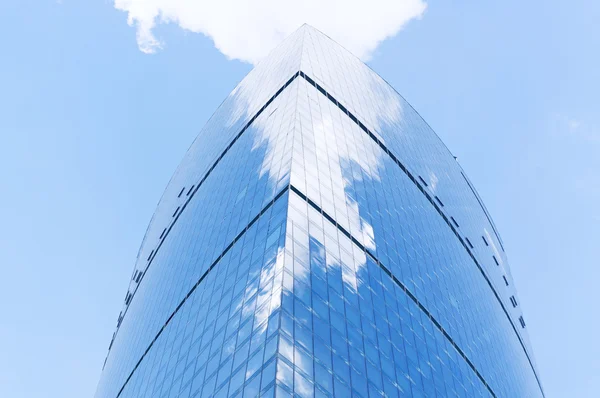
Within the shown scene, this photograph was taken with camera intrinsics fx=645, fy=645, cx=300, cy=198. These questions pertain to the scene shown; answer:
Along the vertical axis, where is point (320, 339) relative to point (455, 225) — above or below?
below

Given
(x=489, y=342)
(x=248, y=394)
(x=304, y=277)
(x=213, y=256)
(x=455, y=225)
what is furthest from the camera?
(x=455, y=225)

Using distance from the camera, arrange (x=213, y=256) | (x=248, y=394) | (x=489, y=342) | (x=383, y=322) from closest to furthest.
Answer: (x=248, y=394)
(x=383, y=322)
(x=213, y=256)
(x=489, y=342)

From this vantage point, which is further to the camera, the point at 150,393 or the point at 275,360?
the point at 150,393

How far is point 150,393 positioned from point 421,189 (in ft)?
116

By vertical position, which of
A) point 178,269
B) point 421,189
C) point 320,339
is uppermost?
point 421,189

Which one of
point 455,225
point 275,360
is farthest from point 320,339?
point 455,225

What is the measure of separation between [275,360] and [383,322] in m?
11.9

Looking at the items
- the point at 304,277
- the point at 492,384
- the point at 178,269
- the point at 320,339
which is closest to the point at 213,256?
the point at 178,269

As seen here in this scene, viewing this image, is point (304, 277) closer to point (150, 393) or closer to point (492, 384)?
point (150, 393)

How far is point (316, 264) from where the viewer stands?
35.9m

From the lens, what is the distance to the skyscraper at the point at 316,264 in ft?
105

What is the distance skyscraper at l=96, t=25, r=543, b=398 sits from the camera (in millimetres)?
31969

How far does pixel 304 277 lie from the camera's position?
3409 centimetres

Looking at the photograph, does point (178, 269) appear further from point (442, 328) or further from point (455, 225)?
point (455, 225)
